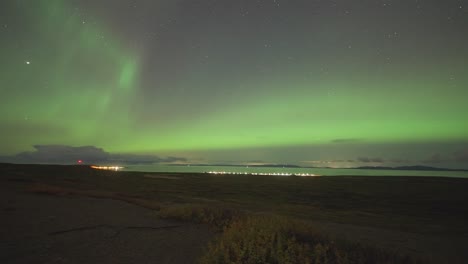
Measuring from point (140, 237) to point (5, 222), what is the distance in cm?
460

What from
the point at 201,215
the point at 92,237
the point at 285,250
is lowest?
the point at 92,237

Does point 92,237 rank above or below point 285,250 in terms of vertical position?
below

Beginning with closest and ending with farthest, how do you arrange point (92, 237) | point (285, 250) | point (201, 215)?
point (285, 250), point (92, 237), point (201, 215)

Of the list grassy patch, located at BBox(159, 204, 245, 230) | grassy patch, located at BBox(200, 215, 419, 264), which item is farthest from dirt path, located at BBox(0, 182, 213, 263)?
grassy patch, located at BBox(200, 215, 419, 264)

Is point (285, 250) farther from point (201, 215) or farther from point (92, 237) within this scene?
point (201, 215)

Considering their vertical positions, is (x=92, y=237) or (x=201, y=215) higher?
(x=201, y=215)

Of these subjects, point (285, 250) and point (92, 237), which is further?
point (92, 237)

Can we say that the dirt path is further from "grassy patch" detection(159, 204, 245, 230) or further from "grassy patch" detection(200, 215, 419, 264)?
"grassy patch" detection(200, 215, 419, 264)

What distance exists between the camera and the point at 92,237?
9281 millimetres

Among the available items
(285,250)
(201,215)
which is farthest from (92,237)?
(285,250)

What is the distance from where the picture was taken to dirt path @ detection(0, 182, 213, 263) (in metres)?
7.53

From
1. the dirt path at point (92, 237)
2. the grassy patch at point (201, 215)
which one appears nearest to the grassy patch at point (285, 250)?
the dirt path at point (92, 237)

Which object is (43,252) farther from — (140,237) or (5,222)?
(5,222)

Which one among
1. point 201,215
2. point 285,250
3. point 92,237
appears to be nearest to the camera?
point 285,250
